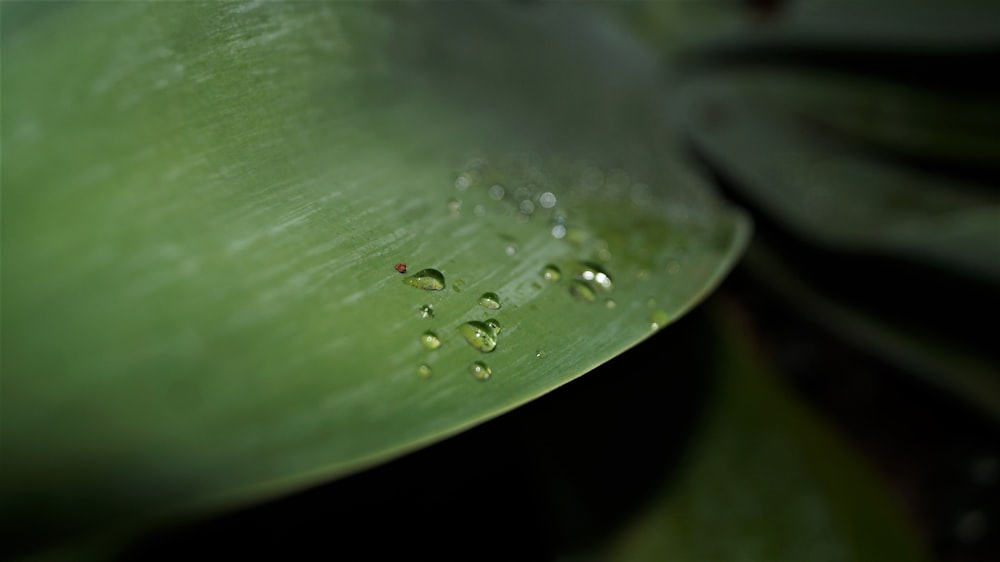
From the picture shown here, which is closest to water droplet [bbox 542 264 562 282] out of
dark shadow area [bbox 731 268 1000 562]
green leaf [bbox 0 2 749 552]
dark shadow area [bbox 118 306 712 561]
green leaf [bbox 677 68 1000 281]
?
green leaf [bbox 0 2 749 552]

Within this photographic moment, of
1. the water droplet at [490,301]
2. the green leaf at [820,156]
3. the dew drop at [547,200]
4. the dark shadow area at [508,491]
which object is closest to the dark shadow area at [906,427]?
the green leaf at [820,156]

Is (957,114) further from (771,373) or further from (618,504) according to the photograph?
(618,504)

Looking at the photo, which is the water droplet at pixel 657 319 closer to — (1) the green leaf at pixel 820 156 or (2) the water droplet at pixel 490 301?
(2) the water droplet at pixel 490 301

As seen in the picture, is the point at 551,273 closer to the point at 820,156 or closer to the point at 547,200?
the point at 547,200

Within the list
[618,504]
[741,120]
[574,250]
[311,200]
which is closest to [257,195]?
[311,200]

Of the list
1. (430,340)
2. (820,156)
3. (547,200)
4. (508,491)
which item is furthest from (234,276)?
(820,156)

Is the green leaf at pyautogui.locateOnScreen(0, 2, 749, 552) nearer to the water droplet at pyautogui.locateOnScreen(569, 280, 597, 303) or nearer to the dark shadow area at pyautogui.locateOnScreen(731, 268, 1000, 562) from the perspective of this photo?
the water droplet at pyautogui.locateOnScreen(569, 280, 597, 303)

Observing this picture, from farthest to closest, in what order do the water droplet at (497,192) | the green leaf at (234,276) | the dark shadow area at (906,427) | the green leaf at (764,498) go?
the dark shadow area at (906,427)
the green leaf at (764,498)
the water droplet at (497,192)
the green leaf at (234,276)
